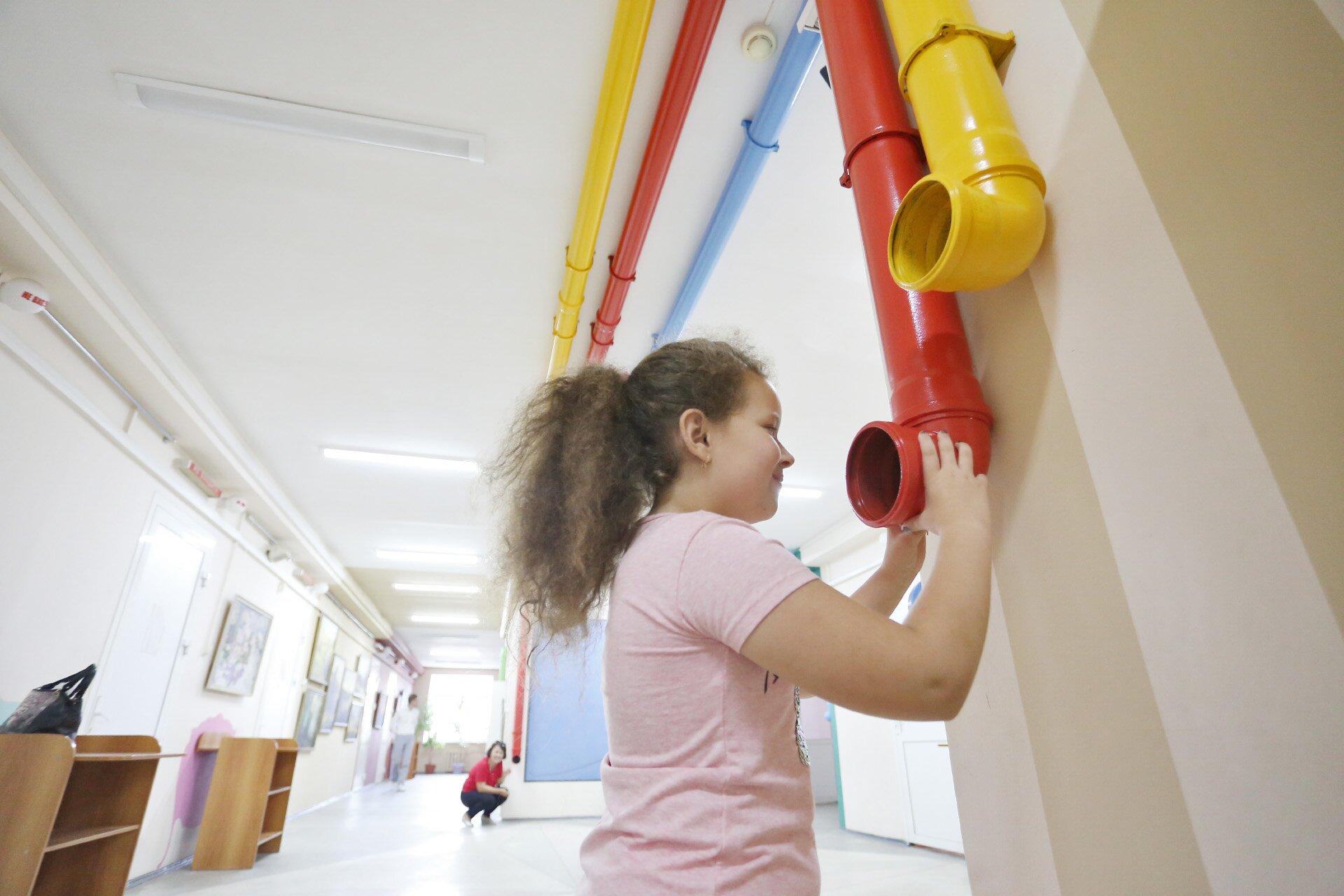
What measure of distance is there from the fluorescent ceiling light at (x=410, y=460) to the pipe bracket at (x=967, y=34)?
4.69 m

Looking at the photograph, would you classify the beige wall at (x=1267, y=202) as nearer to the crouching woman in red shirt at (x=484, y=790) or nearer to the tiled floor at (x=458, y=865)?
the tiled floor at (x=458, y=865)

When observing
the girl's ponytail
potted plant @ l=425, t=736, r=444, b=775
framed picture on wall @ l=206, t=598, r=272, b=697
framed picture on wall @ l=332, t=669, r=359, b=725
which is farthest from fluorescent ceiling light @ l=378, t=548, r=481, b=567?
potted plant @ l=425, t=736, r=444, b=775

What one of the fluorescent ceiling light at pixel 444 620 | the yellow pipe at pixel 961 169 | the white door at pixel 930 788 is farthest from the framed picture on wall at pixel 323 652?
the yellow pipe at pixel 961 169

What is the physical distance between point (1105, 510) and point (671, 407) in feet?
1.83

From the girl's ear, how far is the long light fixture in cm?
488

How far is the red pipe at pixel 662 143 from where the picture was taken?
6.78ft

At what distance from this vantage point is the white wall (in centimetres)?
296

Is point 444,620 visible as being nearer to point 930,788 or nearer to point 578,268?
point 930,788

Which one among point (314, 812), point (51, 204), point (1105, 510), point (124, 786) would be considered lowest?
point (314, 812)

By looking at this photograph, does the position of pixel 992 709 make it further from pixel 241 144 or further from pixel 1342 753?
pixel 241 144

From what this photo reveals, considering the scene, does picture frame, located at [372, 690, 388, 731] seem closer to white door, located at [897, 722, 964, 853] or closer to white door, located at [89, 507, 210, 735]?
white door, located at [89, 507, 210, 735]

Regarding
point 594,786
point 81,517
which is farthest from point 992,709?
point 594,786

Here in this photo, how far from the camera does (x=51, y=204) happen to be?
280 cm

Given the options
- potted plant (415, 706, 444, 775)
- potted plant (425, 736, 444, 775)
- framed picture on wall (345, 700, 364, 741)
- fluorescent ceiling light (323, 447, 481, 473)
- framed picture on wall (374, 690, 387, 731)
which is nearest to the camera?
fluorescent ceiling light (323, 447, 481, 473)
